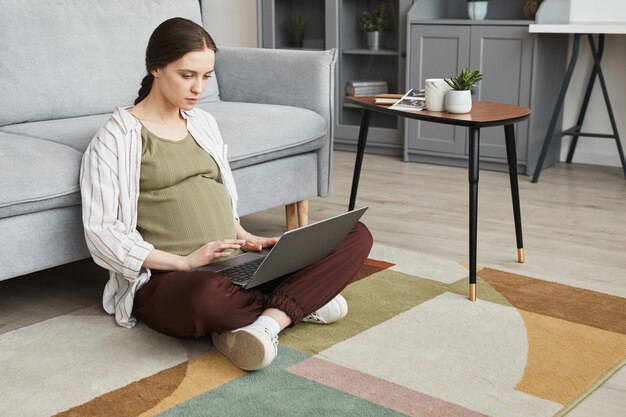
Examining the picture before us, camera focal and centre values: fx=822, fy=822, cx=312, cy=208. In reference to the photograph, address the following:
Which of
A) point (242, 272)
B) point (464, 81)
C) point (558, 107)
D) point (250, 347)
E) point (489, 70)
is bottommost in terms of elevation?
point (250, 347)

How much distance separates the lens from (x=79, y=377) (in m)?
1.78

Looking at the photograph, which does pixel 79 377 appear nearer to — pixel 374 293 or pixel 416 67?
pixel 374 293

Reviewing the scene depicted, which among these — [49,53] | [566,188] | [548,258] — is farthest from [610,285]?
[49,53]

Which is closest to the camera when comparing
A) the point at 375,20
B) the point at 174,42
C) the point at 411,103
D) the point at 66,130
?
the point at 174,42

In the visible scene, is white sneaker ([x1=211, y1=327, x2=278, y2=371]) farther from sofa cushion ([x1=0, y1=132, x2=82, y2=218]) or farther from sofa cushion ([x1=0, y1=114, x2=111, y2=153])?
sofa cushion ([x1=0, y1=114, x2=111, y2=153])

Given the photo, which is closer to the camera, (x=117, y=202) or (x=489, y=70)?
(x=117, y=202)

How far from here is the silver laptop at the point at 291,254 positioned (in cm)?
178

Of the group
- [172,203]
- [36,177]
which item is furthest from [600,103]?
[36,177]

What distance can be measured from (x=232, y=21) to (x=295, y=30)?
76 cm

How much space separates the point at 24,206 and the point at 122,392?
0.58 metres

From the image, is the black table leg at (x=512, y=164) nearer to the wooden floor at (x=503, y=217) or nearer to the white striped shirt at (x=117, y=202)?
the wooden floor at (x=503, y=217)

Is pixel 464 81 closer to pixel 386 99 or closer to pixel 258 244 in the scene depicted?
pixel 386 99

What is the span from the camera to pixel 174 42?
1904 mm

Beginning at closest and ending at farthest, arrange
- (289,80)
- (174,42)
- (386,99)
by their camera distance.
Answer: (174,42) → (386,99) → (289,80)
